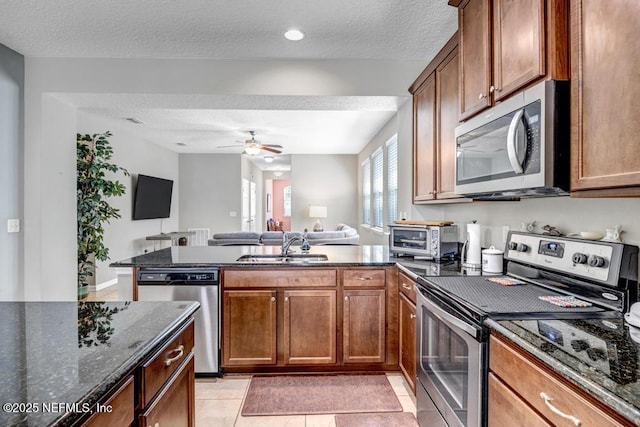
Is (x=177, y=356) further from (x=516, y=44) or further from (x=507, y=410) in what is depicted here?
(x=516, y=44)

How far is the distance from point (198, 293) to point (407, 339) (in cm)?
151

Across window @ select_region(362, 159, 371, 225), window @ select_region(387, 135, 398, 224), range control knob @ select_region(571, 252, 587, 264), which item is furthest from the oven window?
window @ select_region(362, 159, 371, 225)

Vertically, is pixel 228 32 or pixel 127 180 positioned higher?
pixel 228 32

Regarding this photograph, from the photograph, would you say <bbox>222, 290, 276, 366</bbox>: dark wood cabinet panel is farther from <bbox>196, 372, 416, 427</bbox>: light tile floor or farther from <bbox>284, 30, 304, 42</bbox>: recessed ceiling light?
<bbox>284, 30, 304, 42</bbox>: recessed ceiling light

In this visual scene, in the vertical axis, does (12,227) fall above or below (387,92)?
below

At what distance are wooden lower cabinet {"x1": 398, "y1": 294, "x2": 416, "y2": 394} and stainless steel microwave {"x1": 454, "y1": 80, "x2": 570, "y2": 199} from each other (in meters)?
0.95

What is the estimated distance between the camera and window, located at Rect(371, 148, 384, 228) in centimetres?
638

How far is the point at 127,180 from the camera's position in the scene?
247 inches

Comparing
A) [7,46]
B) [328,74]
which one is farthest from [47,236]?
[328,74]

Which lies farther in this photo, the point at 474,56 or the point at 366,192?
the point at 366,192

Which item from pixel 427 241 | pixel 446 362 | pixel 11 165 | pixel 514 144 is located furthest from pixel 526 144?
pixel 11 165

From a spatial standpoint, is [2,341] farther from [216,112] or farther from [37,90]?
[216,112]

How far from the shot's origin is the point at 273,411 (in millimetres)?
2297

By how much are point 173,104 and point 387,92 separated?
1.98 meters
